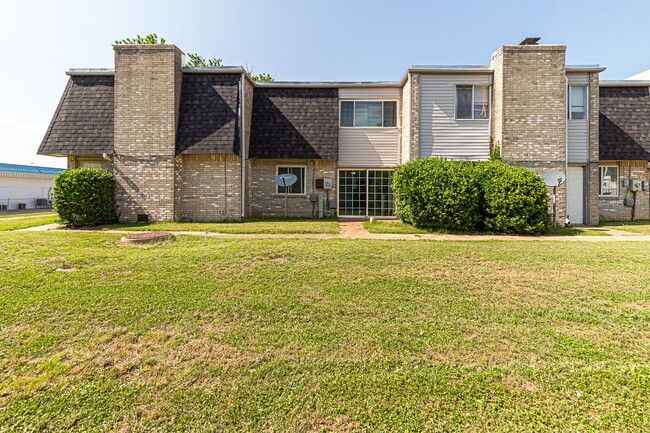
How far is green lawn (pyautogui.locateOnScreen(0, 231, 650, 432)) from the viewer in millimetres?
2361

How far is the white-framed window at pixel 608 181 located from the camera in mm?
14633

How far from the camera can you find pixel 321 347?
3238 mm

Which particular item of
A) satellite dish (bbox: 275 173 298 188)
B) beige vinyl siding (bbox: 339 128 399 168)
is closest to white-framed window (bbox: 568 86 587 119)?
beige vinyl siding (bbox: 339 128 399 168)

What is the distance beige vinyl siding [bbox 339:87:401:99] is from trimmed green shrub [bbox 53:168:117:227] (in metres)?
10.8

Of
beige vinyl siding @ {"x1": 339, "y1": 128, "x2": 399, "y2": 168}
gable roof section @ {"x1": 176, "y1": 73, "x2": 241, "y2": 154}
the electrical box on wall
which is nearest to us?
gable roof section @ {"x1": 176, "y1": 73, "x2": 241, "y2": 154}

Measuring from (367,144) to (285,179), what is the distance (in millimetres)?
4338

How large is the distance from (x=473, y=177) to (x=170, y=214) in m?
11.5

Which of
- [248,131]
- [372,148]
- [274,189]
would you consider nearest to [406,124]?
[372,148]

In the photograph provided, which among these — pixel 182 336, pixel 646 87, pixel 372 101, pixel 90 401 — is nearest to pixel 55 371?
pixel 90 401

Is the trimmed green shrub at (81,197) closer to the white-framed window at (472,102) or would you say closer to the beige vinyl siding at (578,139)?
the white-framed window at (472,102)

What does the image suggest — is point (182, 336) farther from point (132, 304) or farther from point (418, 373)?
point (418, 373)

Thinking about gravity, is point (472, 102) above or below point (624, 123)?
above

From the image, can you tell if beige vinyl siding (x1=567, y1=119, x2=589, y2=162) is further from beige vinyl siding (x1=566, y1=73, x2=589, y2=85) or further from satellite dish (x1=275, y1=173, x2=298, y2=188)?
satellite dish (x1=275, y1=173, x2=298, y2=188)

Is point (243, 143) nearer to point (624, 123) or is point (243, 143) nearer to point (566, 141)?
point (566, 141)
